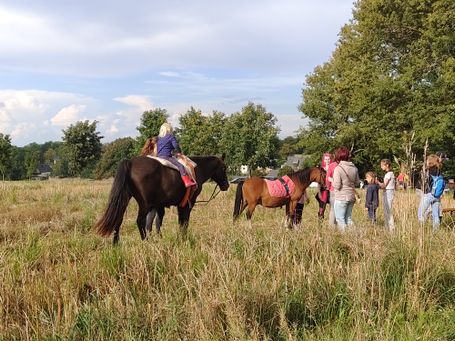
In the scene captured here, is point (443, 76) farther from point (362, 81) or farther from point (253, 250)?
point (253, 250)

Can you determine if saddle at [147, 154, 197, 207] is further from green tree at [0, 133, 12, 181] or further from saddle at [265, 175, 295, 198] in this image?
green tree at [0, 133, 12, 181]

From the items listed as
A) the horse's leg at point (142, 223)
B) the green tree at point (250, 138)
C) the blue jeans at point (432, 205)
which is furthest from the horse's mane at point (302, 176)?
the green tree at point (250, 138)

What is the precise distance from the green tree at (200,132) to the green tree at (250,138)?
221cm

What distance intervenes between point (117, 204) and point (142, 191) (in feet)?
1.85

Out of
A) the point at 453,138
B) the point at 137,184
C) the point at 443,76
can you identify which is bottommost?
the point at 137,184

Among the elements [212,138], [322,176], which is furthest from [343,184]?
[212,138]

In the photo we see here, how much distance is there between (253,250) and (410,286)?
1509 millimetres

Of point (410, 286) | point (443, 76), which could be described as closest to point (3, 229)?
point (410, 286)

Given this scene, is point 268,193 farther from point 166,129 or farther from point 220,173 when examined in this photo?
point 166,129

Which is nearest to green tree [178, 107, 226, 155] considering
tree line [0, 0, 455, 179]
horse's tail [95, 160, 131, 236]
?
tree line [0, 0, 455, 179]

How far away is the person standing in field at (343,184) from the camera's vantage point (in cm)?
738

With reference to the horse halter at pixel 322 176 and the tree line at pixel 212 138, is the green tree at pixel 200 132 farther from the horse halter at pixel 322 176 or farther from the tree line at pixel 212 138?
the horse halter at pixel 322 176

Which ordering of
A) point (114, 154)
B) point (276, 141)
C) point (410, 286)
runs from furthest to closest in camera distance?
point (114, 154) → point (276, 141) → point (410, 286)

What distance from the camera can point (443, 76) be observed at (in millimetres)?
21875
